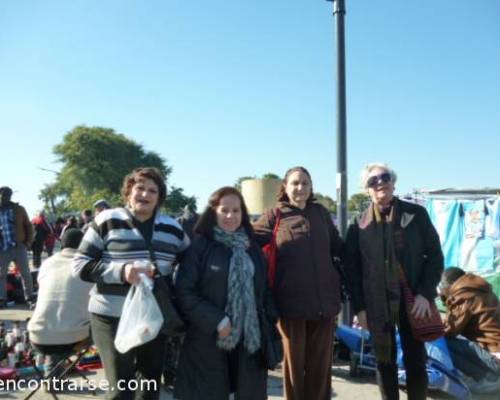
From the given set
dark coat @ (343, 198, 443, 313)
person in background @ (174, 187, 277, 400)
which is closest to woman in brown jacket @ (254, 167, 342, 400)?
dark coat @ (343, 198, 443, 313)

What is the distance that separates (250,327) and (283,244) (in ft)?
2.16

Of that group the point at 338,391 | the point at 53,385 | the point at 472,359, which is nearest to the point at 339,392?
the point at 338,391

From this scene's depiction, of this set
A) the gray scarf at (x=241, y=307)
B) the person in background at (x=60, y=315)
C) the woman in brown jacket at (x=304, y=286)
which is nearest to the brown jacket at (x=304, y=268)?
the woman in brown jacket at (x=304, y=286)

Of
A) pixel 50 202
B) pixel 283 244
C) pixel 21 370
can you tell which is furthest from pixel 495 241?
pixel 50 202

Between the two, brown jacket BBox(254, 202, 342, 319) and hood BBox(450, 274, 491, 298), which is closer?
brown jacket BBox(254, 202, 342, 319)

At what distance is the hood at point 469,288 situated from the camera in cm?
447

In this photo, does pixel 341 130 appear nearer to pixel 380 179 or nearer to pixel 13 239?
pixel 380 179

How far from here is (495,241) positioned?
7348 mm

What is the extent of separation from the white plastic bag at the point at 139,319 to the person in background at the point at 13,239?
5910mm

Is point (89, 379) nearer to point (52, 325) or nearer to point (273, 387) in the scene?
point (52, 325)

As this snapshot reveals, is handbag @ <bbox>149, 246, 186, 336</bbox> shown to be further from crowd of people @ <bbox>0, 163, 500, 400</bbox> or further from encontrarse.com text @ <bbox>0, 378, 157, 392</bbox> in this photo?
encontrarse.com text @ <bbox>0, 378, 157, 392</bbox>

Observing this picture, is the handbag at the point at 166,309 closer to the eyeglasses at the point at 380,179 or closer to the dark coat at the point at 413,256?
the dark coat at the point at 413,256

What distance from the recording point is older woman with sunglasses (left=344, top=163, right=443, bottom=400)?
10.2 ft

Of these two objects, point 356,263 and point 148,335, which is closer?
point 148,335
